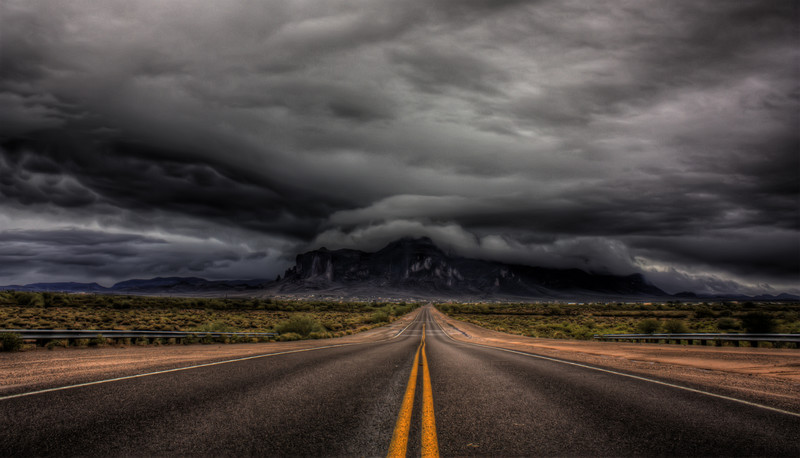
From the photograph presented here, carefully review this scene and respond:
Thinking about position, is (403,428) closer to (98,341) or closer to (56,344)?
(56,344)

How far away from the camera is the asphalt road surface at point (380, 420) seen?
4.19 meters

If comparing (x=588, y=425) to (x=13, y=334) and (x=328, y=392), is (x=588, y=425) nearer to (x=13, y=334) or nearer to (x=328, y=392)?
(x=328, y=392)

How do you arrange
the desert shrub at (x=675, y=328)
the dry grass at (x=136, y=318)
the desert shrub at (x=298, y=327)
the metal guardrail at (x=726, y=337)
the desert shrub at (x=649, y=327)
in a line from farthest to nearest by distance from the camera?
1. the dry grass at (x=136, y=318)
2. the desert shrub at (x=649, y=327)
3. the desert shrub at (x=298, y=327)
4. the desert shrub at (x=675, y=328)
5. the metal guardrail at (x=726, y=337)

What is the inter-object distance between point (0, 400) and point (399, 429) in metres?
5.90

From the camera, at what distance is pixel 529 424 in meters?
5.18

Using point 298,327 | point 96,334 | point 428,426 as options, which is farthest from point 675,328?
point 96,334

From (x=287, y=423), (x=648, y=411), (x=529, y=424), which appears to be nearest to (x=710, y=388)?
(x=648, y=411)

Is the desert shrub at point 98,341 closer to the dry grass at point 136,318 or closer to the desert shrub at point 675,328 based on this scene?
the dry grass at point 136,318

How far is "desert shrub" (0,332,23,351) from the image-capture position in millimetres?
14586

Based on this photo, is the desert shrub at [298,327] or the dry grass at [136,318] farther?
the dry grass at [136,318]

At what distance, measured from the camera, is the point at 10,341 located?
1467 cm

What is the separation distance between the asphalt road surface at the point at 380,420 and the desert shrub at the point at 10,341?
443 inches

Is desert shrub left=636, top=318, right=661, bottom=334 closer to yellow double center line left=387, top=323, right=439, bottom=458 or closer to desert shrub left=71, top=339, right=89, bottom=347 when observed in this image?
yellow double center line left=387, top=323, right=439, bottom=458

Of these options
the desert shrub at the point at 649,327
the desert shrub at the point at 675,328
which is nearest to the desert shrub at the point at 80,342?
the desert shrub at the point at 675,328
